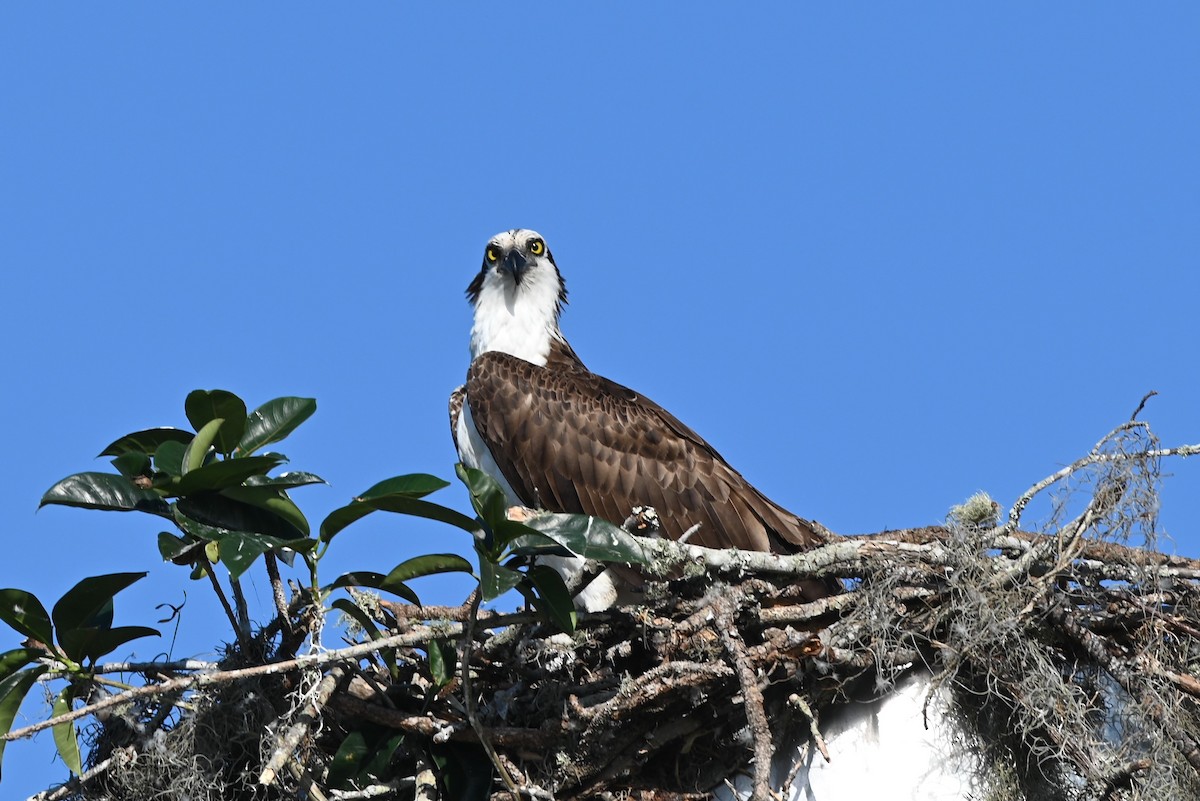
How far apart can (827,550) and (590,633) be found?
1.04m

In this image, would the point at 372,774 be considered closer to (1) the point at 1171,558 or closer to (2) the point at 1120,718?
(2) the point at 1120,718

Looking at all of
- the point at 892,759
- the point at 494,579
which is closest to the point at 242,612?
the point at 494,579

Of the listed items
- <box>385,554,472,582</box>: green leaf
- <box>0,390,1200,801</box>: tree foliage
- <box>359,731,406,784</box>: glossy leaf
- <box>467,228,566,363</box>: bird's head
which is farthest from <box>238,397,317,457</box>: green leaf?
<box>467,228,566,363</box>: bird's head

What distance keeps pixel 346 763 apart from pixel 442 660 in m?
0.59

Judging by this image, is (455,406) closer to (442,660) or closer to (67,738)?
(442,660)

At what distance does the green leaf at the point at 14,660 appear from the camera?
5.58 meters

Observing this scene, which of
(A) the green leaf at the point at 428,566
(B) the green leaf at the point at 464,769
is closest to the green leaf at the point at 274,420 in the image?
(A) the green leaf at the point at 428,566

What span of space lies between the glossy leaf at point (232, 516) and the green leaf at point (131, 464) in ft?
0.65

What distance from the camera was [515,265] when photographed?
8938 mm

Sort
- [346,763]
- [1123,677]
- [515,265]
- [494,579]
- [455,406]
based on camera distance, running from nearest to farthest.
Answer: [494,579] < [1123,677] < [346,763] < [455,406] < [515,265]

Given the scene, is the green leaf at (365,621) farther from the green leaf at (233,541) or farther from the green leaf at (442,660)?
the green leaf at (233,541)

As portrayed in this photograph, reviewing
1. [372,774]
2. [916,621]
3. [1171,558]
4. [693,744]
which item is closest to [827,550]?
[916,621]

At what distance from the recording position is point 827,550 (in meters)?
6.14

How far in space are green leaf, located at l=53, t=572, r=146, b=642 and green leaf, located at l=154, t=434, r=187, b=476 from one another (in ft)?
1.58
